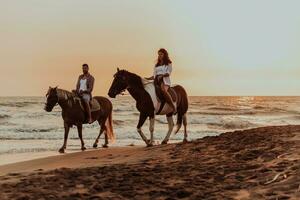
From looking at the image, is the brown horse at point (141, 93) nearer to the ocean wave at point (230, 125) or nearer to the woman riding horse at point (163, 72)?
the woman riding horse at point (163, 72)

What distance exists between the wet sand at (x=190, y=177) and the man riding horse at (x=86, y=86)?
594 cm

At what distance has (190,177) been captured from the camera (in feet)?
25.6

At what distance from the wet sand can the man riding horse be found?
5.94 meters

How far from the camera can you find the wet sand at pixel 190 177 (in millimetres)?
6801

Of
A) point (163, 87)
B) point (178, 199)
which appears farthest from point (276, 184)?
point (163, 87)

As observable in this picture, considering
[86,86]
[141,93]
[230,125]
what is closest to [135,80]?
[141,93]

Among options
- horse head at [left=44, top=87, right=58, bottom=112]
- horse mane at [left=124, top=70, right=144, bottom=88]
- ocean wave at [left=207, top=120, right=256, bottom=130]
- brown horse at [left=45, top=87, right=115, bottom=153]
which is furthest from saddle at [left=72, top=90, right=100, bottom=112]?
ocean wave at [left=207, top=120, right=256, bottom=130]

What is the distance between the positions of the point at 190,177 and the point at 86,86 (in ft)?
28.7

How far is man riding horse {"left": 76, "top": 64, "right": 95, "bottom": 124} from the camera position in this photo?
15.9 m

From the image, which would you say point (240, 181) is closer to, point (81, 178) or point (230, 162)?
point (230, 162)

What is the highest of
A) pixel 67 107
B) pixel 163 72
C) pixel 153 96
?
pixel 163 72

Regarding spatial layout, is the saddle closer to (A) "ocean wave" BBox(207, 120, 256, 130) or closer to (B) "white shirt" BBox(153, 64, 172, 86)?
(B) "white shirt" BBox(153, 64, 172, 86)

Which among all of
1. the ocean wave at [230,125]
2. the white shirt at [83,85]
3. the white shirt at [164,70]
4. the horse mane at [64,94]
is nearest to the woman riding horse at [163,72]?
the white shirt at [164,70]

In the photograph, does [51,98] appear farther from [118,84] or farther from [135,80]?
[135,80]
